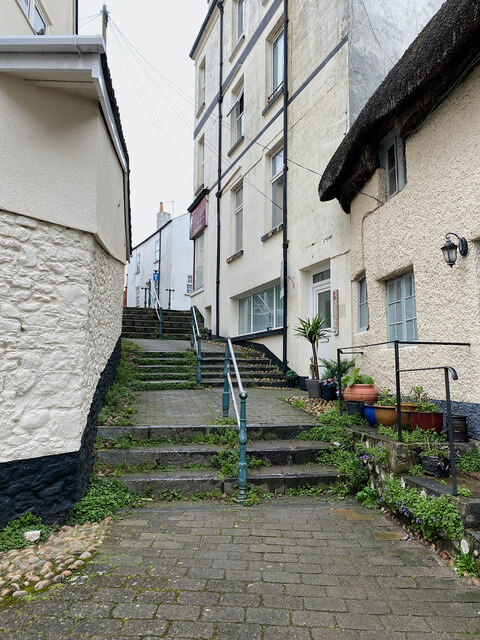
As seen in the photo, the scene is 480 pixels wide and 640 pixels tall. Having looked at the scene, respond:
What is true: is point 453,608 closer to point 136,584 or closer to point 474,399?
point 136,584

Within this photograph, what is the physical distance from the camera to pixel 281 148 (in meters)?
10.9

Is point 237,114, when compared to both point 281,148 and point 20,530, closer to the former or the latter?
point 281,148

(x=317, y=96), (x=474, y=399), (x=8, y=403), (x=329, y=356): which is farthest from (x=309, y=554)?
(x=317, y=96)

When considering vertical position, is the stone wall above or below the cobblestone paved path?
above

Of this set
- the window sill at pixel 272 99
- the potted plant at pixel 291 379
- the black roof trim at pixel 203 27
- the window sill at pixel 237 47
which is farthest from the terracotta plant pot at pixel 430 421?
the black roof trim at pixel 203 27

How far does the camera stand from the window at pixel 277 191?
35.8 feet

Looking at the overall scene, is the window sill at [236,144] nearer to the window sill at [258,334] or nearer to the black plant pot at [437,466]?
the window sill at [258,334]

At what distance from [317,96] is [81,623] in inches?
365

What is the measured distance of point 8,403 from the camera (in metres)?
3.58

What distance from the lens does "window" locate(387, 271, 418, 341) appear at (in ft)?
19.0

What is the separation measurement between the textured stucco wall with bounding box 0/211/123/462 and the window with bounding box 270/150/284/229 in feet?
24.5

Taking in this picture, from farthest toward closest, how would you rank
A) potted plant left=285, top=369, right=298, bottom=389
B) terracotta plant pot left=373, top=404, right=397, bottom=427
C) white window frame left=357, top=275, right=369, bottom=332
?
potted plant left=285, top=369, right=298, bottom=389
white window frame left=357, top=275, right=369, bottom=332
terracotta plant pot left=373, top=404, right=397, bottom=427

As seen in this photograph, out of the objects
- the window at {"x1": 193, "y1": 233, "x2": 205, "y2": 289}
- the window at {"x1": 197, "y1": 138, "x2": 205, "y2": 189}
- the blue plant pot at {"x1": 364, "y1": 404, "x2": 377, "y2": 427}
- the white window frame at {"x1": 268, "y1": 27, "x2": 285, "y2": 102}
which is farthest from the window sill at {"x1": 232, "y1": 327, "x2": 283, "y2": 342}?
the window at {"x1": 197, "y1": 138, "x2": 205, "y2": 189}

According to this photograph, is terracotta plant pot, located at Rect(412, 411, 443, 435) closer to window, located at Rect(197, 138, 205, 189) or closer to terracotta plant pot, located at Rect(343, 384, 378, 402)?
terracotta plant pot, located at Rect(343, 384, 378, 402)
